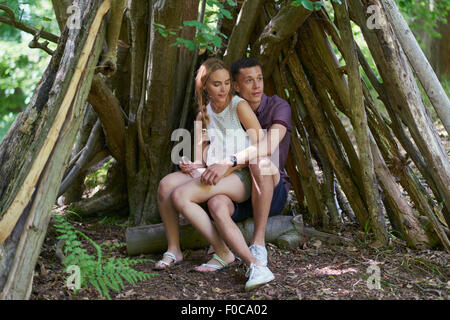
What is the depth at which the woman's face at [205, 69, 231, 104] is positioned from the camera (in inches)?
115

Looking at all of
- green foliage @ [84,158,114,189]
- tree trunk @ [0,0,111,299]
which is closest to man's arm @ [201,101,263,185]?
tree trunk @ [0,0,111,299]

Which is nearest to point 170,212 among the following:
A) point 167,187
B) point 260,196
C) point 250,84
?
point 167,187

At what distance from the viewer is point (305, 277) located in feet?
8.98

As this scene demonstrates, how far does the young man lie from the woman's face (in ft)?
0.66

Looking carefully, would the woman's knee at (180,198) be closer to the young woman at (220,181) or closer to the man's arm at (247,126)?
the young woman at (220,181)

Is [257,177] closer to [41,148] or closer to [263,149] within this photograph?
[263,149]

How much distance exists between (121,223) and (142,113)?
1.02 metres

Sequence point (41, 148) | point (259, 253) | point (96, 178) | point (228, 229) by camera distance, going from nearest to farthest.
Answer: point (41, 148) → point (228, 229) → point (259, 253) → point (96, 178)

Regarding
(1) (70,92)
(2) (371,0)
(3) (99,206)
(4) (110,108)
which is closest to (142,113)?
(4) (110,108)

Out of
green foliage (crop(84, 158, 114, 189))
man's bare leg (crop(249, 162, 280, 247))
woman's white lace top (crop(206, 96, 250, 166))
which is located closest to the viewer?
man's bare leg (crop(249, 162, 280, 247))

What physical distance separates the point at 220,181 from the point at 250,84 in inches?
28.4

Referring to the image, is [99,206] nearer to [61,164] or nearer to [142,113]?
[142,113]

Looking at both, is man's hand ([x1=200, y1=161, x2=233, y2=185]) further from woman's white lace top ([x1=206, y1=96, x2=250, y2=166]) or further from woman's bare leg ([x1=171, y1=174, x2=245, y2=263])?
woman's white lace top ([x1=206, y1=96, x2=250, y2=166])

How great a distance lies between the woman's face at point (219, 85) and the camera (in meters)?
2.92
